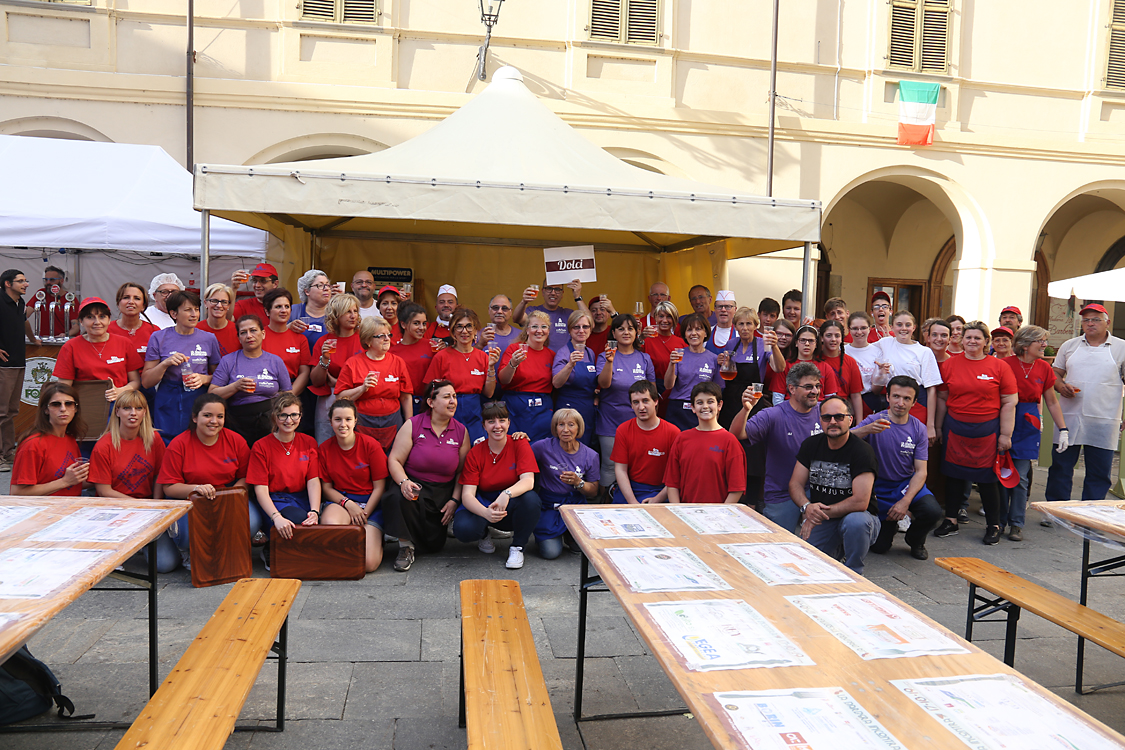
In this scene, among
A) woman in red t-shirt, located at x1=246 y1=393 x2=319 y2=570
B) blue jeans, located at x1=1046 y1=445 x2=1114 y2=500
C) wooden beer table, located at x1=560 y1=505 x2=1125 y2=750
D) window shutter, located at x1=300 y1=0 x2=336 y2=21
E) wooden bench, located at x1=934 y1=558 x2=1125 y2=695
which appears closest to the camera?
wooden beer table, located at x1=560 y1=505 x2=1125 y2=750

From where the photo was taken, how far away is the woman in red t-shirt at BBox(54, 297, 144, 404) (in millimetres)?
5453

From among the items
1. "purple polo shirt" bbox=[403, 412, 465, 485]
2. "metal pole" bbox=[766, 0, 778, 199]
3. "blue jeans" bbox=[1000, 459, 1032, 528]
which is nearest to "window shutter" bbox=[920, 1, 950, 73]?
"metal pole" bbox=[766, 0, 778, 199]

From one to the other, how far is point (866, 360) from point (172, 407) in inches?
199

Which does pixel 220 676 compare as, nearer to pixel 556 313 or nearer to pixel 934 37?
pixel 556 313

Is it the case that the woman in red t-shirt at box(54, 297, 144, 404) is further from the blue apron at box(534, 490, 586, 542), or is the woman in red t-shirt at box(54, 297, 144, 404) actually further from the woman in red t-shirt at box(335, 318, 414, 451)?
the blue apron at box(534, 490, 586, 542)

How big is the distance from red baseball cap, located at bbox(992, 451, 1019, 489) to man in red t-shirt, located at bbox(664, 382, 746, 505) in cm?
250

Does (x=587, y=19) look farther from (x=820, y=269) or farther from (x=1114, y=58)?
(x=1114, y=58)

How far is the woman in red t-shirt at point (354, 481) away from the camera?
16.4ft

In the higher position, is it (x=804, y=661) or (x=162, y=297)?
(x=162, y=297)

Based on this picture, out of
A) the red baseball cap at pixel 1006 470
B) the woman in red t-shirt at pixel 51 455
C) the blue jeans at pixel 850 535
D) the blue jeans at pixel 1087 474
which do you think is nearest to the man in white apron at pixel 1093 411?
the blue jeans at pixel 1087 474

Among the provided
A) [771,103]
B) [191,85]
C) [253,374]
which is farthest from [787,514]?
[191,85]

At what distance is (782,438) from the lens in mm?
5336

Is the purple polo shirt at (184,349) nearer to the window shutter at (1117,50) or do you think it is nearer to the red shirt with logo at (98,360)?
the red shirt with logo at (98,360)

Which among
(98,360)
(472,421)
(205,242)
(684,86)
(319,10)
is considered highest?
(319,10)
